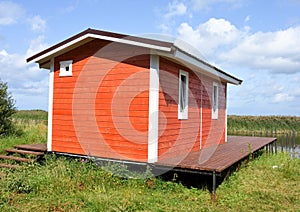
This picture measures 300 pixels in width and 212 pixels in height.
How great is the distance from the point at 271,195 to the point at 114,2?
500cm

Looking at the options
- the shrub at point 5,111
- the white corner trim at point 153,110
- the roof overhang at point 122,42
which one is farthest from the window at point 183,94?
the shrub at point 5,111

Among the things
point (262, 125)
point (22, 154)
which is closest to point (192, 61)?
point (22, 154)

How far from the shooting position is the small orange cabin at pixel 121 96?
238 inches

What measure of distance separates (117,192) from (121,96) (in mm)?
2055

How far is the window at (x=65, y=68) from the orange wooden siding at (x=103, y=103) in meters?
0.11

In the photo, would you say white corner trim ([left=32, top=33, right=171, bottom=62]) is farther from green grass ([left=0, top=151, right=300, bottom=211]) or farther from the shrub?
the shrub

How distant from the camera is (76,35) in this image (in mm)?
6773

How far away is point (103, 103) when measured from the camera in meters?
6.64

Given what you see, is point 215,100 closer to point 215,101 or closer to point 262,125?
point 215,101

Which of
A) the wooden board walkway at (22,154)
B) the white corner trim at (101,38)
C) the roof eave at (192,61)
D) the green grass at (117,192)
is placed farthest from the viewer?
the wooden board walkway at (22,154)

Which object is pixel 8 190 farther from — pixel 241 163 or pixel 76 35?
pixel 241 163

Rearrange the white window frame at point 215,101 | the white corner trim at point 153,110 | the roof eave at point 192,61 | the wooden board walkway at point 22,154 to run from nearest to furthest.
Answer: the roof eave at point 192,61, the white corner trim at point 153,110, the wooden board walkway at point 22,154, the white window frame at point 215,101

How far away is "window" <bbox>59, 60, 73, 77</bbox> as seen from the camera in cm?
723

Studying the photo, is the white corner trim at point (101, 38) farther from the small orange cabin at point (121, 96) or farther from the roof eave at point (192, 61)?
the roof eave at point (192, 61)
